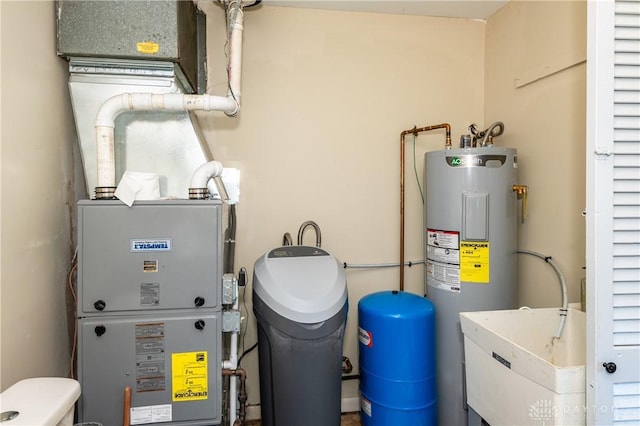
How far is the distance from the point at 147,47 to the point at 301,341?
141cm

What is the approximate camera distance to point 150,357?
144 centimetres

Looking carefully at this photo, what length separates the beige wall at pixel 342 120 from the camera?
222 centimetres

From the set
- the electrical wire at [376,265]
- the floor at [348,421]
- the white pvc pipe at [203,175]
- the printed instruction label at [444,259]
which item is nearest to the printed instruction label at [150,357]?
the white pvc pipe at [203,175]

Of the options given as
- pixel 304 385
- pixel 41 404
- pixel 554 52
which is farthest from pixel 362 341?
pixel 554 52

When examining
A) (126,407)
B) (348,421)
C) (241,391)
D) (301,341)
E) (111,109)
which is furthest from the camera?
(348,421)

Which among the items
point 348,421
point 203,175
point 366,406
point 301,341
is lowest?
point 348,421

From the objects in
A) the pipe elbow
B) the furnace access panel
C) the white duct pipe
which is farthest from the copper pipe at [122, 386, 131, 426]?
the pipe elbow

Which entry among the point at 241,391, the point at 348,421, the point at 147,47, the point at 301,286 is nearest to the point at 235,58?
the point at 147,47

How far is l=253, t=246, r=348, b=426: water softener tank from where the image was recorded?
1600 millimetres

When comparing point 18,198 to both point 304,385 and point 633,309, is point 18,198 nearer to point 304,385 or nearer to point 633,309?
point 304,385

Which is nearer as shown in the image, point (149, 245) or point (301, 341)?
point (149, 245)

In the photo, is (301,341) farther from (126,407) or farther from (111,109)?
(111,109)

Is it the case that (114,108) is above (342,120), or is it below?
below

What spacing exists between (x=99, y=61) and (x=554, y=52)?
2.14 metres
